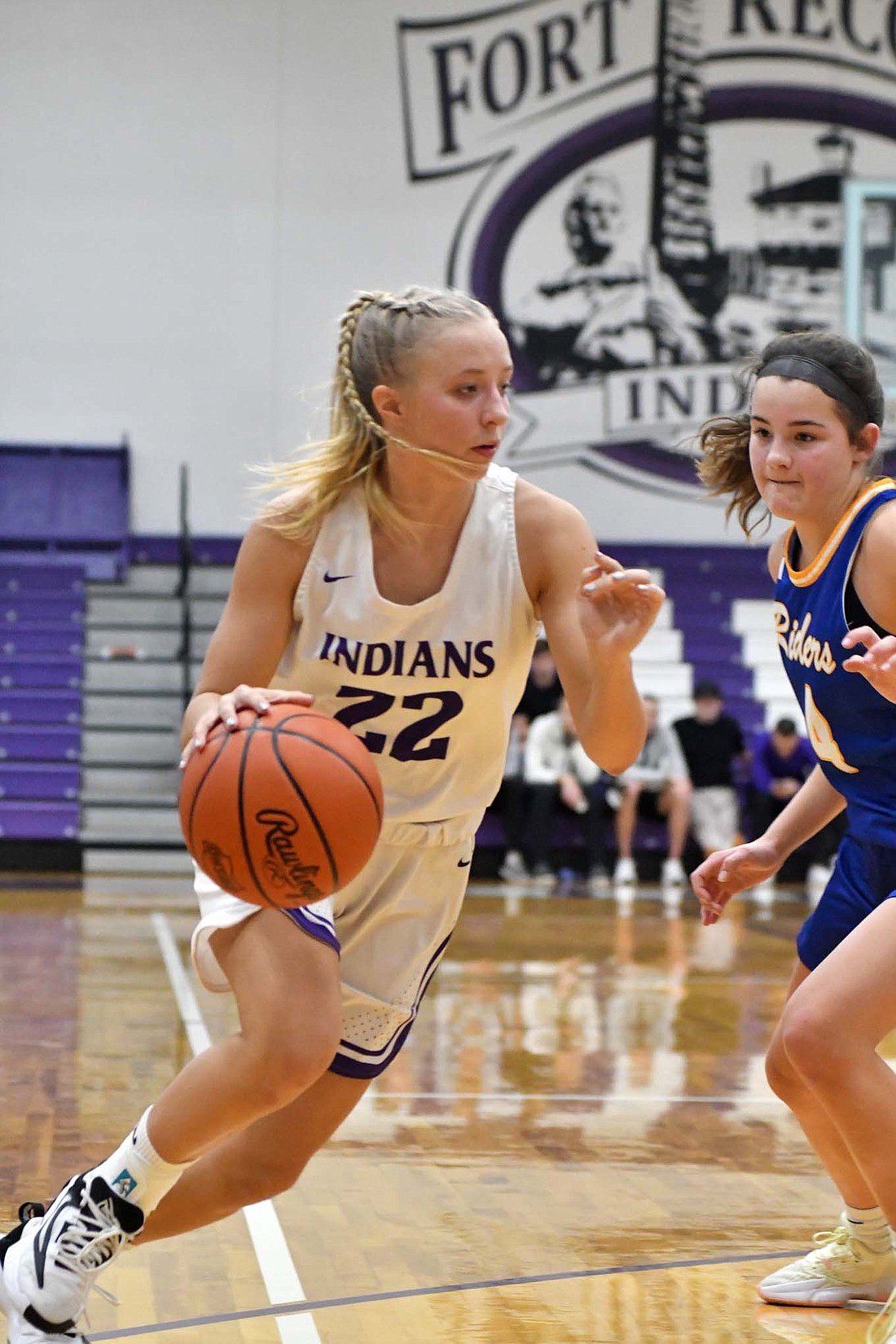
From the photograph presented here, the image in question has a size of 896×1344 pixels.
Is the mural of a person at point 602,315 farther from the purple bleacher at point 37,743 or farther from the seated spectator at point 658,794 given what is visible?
the purple bleacher at point 37,743

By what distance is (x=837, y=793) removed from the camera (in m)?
3.21

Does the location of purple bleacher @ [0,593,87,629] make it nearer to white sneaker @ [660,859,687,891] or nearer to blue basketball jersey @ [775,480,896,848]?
white sneaker @ [660,859,687,891]

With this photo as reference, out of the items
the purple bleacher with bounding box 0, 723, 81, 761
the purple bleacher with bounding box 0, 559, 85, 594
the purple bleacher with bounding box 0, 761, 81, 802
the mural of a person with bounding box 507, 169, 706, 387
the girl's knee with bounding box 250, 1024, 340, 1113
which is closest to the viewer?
the girl's knee with bounding box 250, 1024, 340, 1113

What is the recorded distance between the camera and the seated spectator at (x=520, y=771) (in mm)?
12008

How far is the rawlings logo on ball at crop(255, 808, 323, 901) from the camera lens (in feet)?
8.13

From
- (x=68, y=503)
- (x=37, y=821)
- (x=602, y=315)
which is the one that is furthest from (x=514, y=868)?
(x=602, y=315)

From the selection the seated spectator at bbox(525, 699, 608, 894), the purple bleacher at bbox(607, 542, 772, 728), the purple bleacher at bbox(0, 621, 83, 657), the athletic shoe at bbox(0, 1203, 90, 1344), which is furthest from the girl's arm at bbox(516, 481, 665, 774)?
the purple bleacher at bbox(607, 542, 772, 728)

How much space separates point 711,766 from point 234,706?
32.1ft

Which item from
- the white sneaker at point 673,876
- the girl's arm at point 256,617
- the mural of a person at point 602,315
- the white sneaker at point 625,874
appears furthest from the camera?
the mural of a person at point 602,315

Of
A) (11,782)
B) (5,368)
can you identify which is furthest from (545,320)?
(11,782)

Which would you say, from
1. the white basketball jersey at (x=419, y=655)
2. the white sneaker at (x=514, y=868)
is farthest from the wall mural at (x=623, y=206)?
the white basketball jersey at (x=419, y=655)

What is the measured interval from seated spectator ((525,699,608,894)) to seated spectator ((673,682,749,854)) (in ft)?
2.44

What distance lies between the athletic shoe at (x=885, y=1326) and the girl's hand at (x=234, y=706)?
146 cm

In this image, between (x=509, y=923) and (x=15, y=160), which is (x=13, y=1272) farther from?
(x=15, y=160)
